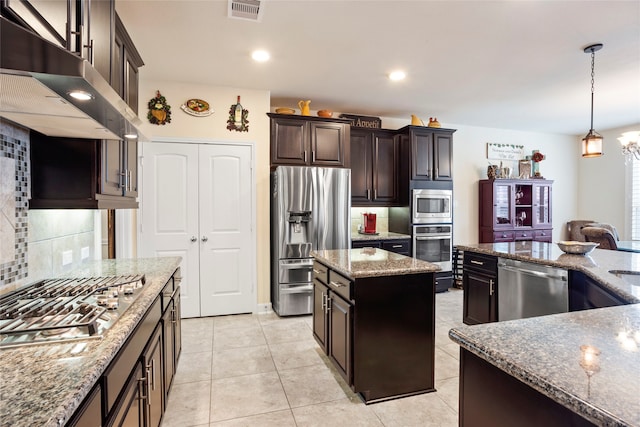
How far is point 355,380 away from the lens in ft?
6.99

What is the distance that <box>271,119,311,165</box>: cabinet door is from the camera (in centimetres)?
404

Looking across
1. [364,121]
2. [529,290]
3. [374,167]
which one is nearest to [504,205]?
[374,167]

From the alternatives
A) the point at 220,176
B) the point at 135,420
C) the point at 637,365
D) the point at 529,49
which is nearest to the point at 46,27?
the point at 135,420

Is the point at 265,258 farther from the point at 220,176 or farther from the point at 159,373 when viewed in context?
the point at 159,373

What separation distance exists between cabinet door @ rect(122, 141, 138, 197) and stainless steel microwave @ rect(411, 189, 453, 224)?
353cm

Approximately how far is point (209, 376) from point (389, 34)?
10.0 ft

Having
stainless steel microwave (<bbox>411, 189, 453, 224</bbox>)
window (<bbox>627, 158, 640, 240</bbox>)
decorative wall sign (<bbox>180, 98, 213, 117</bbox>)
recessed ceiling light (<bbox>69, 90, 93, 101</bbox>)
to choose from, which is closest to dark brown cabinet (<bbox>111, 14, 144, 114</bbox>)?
recessed ceiling light (<bbox>69, 90, 93, 101</bbox>)

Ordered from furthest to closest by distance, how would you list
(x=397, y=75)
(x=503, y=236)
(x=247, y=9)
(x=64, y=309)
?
(x=503, y=236)
(x=397, y=75)
(x=247, y=9)
(x=64, y=309)

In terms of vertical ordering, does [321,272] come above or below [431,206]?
below

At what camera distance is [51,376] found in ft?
2.92

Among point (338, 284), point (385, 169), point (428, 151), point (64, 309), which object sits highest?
point (428, 151)

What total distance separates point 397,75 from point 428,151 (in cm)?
158

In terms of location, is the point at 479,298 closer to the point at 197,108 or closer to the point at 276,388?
the point at 276,388

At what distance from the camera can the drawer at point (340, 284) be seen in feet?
7.19
